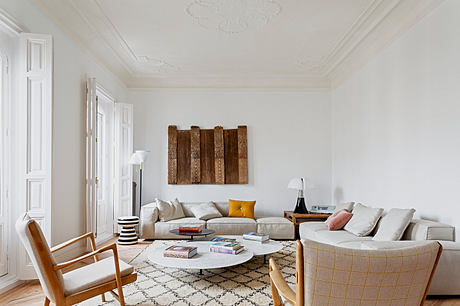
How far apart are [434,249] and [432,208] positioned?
2310 mm

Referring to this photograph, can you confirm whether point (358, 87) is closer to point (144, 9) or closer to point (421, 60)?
point (421, 60)

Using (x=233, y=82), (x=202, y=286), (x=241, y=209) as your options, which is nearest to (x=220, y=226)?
(x=241, y=209)

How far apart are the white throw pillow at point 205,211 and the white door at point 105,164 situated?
1.49m

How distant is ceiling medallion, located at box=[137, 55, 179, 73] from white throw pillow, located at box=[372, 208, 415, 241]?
435 centimetres

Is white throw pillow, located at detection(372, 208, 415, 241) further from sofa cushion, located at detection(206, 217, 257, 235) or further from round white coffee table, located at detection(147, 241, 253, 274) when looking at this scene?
sofa cushion, located at detection(206, 217, 257, 235)

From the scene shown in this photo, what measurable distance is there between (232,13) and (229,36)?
0.73 m

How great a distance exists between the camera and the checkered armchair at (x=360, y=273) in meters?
1.58

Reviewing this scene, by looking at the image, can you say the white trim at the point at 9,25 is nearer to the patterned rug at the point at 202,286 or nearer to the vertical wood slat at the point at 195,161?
the patterned rug at the point at 202,286

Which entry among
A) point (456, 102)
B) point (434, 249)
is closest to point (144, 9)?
point (456, 102)

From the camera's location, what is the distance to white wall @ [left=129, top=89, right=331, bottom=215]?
22.6 feet

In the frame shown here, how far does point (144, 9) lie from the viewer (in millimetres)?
4055

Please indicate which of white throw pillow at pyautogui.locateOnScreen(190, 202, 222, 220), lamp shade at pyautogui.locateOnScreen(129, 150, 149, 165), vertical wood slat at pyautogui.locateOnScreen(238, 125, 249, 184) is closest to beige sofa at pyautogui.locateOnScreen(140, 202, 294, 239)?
white throw pillow at pyautogui.locateOnScreen(190, 202, 222, 220)

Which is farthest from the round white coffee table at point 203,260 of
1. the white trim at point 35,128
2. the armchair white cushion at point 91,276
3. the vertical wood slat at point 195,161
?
the vertical wood slat at point 195,161

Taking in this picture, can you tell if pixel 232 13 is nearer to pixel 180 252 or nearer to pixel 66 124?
pixel 66 124
